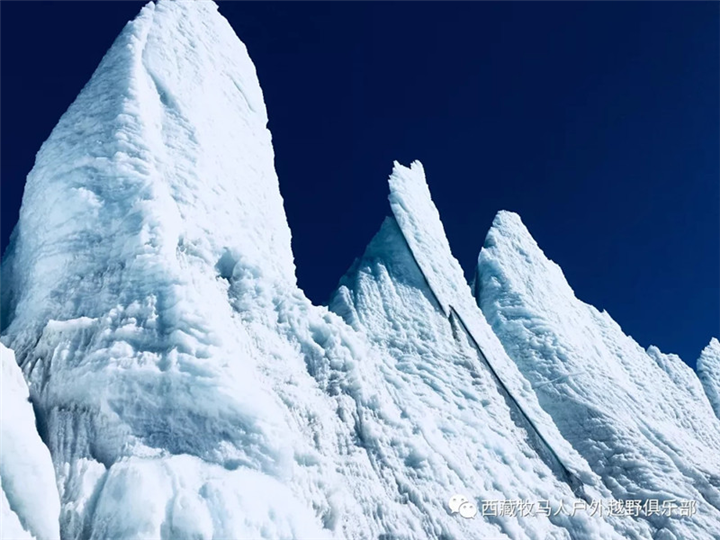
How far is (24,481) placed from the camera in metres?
3.08

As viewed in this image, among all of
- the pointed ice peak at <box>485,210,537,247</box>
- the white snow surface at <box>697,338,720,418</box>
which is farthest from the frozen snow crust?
the white snow surface at <box>697,338,720,418</box>

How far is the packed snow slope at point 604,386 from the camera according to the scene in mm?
7566

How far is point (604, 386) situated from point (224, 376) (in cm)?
764

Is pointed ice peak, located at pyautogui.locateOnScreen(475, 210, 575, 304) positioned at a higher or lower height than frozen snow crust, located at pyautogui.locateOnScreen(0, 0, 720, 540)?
higher

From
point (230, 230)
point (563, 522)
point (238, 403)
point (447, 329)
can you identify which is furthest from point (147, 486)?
point (447, 329)

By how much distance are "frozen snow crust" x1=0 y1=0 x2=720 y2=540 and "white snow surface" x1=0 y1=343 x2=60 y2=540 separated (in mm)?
11

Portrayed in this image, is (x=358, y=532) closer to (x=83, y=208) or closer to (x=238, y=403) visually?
(x=238, y=403)

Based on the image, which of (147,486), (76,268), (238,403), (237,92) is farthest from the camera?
(237,92)

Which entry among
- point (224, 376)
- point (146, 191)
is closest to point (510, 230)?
point (146, 191)

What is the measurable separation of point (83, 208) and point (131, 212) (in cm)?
48

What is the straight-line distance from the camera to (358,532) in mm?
4086

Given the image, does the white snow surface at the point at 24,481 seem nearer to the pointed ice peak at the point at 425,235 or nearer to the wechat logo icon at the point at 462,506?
the wechat logo icon at the point at 462,506

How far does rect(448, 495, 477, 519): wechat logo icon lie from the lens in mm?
4906

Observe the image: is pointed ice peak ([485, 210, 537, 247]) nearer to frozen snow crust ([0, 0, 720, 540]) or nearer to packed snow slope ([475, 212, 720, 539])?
packed snow slope ([475, 212, 720, 539])
